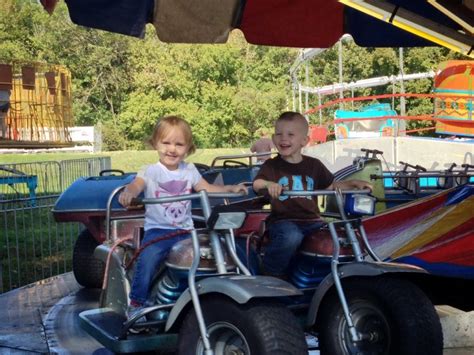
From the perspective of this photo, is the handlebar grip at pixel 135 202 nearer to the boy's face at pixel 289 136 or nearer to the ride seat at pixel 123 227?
the boy's face at pixel 289 136

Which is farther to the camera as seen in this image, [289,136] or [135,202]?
[289,136]

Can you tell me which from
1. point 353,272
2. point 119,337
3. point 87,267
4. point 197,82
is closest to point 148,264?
point 119,337

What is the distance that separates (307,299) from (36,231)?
7.51 m

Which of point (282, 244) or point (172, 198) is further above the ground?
point (172, 198)

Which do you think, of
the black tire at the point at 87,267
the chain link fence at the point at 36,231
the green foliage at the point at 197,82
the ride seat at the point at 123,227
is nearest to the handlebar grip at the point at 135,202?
the ride seat at the point at 123,227

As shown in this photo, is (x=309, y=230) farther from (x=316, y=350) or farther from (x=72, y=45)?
(x=72, y=45)

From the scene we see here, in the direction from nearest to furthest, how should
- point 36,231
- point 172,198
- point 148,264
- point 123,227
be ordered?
point 172,198, point 148,264, point 123,227, point 36,231

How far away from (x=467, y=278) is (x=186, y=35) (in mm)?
2872

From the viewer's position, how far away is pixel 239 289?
10.4 ft

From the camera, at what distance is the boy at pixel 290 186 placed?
3.83 m

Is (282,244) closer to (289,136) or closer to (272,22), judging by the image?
(289,136)

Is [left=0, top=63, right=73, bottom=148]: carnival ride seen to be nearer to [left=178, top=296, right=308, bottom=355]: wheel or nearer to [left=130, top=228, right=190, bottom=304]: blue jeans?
[left=130, top=228, right=190, bottom=304]: blue jeans

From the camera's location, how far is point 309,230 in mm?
3900

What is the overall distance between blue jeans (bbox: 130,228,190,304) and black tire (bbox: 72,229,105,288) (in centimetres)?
259
